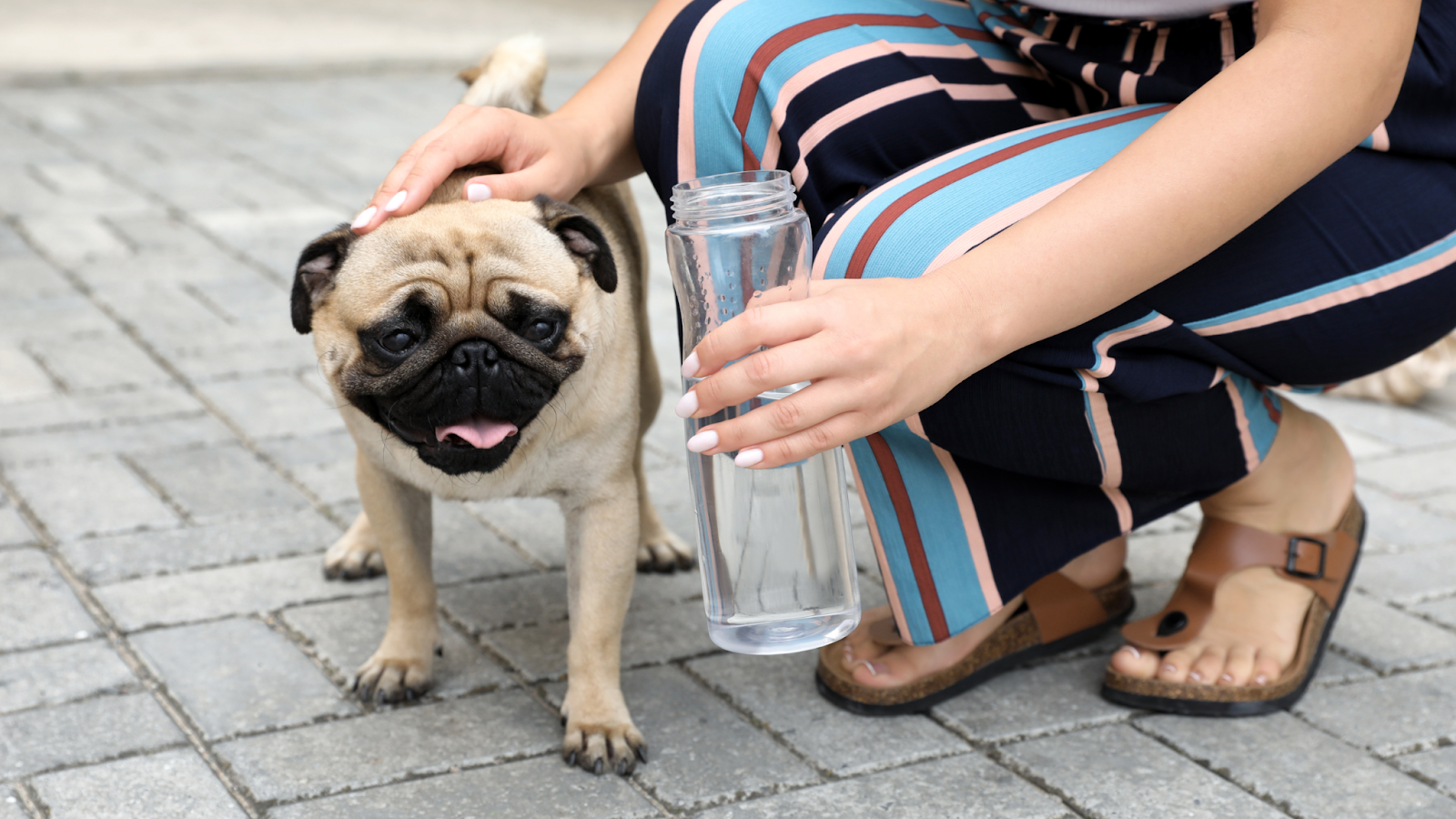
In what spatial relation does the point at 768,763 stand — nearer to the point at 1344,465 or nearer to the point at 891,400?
the point at 891,400

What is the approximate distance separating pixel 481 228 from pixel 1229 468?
1179 mm

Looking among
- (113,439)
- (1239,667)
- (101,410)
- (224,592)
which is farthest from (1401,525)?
(101,410)

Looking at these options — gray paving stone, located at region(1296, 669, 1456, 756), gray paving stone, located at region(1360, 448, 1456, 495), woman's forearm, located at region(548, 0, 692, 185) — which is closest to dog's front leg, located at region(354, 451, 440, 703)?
woman's forearm, located at region(548, 0, 692, 185)

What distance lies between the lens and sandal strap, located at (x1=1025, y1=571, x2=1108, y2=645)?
2.24 meters

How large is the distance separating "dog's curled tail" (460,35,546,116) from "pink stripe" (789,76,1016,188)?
1.83 feet

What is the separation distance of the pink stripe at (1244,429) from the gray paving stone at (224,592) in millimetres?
1531

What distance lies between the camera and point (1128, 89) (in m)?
1.97

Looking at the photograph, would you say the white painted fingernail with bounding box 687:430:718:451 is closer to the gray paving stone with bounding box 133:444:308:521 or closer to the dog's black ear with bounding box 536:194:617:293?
the dog's black ear with bounding box 536:194:617:293

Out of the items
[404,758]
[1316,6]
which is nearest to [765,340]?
[1316,6]

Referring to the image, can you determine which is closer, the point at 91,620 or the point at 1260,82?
the point at 1260,82

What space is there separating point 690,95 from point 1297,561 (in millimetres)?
1235

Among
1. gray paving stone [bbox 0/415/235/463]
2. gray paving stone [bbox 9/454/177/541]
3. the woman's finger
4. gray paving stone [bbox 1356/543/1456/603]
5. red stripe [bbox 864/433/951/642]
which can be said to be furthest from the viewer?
gray paving stone [bbox 0/415/235/463]

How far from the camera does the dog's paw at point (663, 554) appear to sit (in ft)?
8.68

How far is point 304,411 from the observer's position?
3.32 m
